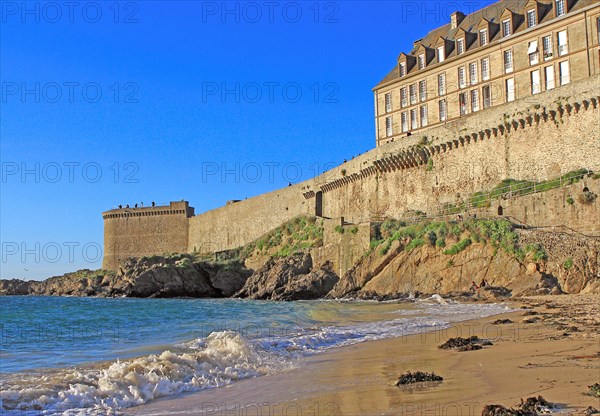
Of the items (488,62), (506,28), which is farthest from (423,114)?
Answer: (506,28)

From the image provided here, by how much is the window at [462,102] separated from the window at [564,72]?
666 centimetres

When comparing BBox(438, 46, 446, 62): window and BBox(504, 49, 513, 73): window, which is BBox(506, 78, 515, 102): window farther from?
BBox(438, 46, 446, 62): window

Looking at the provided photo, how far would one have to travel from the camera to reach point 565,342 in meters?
9.45

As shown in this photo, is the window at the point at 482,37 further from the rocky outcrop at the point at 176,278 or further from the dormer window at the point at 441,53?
the rocky outcrop at the point at 176,278

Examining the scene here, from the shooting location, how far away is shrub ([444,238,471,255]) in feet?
84.8

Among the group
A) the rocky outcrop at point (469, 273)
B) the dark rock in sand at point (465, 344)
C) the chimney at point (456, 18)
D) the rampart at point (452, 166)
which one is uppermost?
the chimney at point (456, 18)

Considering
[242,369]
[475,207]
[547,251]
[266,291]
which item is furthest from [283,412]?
[266,291]

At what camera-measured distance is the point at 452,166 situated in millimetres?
32812

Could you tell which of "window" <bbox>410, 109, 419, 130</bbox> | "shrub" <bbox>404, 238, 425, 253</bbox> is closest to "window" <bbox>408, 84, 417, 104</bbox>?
"window" <bbox>410, 109, 419, 130</bbox>

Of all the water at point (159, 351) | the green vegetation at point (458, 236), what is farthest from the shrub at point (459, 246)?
the water at point (159, 351)

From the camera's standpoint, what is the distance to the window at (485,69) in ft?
121

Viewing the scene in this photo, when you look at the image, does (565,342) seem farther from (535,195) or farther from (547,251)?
(535,195)

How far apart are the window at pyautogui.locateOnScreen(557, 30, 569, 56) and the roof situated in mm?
1187

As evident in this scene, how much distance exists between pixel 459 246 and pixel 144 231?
4540cm
